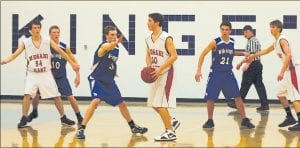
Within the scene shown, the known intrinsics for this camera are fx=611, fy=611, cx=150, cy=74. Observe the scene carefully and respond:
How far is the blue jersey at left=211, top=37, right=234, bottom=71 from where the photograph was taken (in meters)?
10.8

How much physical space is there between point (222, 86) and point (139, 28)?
561 centimetres

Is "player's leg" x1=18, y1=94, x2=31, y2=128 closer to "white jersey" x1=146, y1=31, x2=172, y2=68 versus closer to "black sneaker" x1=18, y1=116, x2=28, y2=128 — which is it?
"black sneaker" x1=18, y1=116, x2=28, y2=128

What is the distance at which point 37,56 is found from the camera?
10.8 metres

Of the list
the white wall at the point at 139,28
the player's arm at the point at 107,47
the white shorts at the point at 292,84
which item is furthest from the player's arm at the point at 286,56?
the white wall at the point at 139,28

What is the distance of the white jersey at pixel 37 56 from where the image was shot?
10758 mm

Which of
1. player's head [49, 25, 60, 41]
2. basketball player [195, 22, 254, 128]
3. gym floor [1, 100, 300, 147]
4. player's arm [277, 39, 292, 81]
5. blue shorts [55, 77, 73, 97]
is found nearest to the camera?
gym floor [1, 100, 300, 147]

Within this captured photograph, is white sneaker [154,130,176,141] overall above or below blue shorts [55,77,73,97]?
below

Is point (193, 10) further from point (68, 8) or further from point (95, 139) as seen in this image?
point (95, 139)

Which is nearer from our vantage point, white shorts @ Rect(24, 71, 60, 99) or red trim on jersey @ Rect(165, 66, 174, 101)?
red trim on jersey @ Rect(165, 66, 174, 101)

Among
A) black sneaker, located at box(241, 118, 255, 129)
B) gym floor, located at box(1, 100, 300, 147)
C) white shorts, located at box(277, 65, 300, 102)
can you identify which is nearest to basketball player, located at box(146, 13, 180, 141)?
gym floor, located at box(1, 100, 300, 147)

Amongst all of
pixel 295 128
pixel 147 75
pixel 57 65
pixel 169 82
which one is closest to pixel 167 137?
pixel 169 82

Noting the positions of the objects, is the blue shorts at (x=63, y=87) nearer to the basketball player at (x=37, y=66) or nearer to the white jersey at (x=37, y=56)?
the basketball player at (x=37, y=66)

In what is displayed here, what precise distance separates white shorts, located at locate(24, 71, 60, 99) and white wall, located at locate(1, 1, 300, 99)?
18.1 feet

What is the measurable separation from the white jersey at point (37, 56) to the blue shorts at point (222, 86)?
2.96 metres
